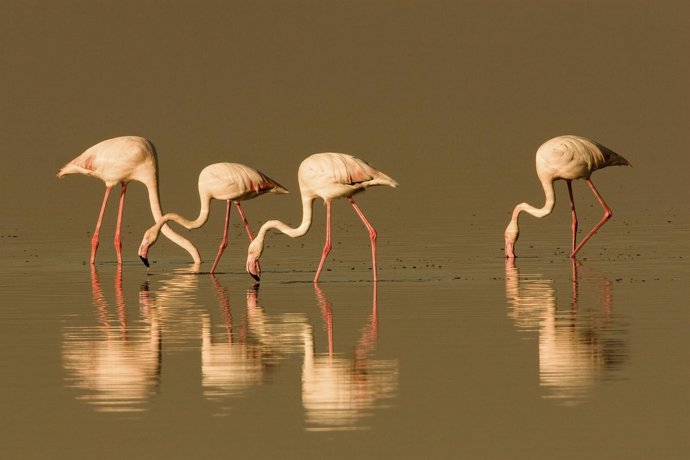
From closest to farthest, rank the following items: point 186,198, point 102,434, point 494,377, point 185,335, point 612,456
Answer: point 612,456 → point 102,434 → point 494,377 → point 185,335 → point 186,198

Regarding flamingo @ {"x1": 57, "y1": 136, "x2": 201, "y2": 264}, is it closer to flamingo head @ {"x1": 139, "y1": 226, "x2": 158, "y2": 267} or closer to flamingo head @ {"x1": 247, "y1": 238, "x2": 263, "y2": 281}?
flamingo head @ {"x1": 139, "y1": 226, "x2": 158, "y2": 267}

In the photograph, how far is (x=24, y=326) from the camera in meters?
16.9

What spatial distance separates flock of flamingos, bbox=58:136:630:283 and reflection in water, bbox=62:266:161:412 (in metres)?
3.74

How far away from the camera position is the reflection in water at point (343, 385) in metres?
12.0

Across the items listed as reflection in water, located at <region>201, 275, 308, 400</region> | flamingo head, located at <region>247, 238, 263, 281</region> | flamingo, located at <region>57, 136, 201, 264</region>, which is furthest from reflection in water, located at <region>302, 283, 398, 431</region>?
flamingo, located at <region>57, 136, 201, 264</region>

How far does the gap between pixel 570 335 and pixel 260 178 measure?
7.90 meters

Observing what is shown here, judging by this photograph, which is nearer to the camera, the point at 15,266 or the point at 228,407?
the point at 228,407

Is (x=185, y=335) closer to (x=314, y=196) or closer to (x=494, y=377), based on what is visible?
(x=494, y=377)

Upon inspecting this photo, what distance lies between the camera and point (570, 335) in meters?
15.7

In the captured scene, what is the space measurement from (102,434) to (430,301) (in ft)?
24.8

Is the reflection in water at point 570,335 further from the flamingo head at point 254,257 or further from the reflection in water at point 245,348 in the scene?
the flamingo head at point 254,257

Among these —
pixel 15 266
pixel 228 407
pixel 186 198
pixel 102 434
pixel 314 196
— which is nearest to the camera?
pixel 102 434

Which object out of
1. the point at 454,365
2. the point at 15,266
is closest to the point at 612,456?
the point at 454,365

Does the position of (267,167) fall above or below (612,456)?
above
